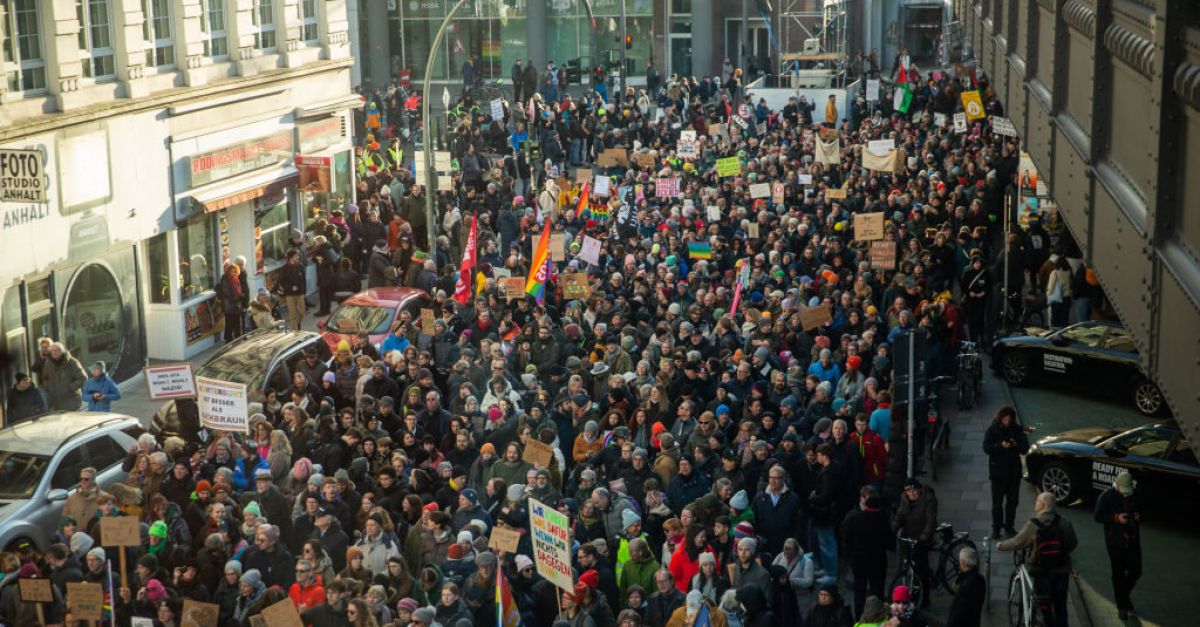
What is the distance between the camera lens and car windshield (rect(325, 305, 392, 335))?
23.9 metres

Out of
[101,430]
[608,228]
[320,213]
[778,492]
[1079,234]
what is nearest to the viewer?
[1079,234]

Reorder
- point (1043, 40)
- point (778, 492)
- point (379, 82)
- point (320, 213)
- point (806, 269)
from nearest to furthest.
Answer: point (778, 492) → point (1043, 40) → point (806, 269) → point (320, 213) → point (379, 82)


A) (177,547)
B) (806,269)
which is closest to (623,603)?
(177,547)

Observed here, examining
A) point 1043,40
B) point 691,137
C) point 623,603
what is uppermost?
point 1043,40

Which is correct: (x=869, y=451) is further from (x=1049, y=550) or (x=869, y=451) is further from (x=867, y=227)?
(x=867, y=227)

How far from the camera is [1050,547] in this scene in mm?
14438

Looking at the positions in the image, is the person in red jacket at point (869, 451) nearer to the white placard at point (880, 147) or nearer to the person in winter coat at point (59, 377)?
the person in winter coat at point (59, 377)

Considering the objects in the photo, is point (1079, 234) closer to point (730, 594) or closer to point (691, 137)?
point (730, 594)

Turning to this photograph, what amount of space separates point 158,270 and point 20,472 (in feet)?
35.8

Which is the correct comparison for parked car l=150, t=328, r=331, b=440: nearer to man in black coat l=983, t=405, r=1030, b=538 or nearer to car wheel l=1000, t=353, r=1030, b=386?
man in black coat l=983, t=405, r=1030, b=538

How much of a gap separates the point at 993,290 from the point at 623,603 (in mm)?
13754

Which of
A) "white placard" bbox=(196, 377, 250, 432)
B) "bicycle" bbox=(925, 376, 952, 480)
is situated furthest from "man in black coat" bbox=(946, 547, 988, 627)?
"white placard" bbox=(196, 377, 250, 432)

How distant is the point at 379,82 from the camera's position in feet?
205

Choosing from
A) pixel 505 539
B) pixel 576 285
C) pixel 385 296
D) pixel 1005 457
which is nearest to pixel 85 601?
pixel 505 539
